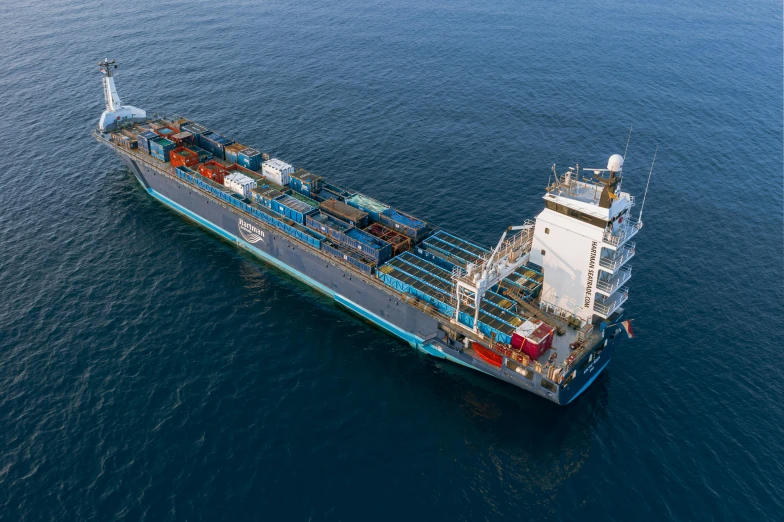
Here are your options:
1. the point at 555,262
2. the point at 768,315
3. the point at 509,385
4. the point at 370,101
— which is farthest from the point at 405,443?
the point at 370,101

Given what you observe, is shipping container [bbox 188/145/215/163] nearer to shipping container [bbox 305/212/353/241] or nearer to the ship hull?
the ship hull

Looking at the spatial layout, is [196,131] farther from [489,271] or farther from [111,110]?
[489,271]

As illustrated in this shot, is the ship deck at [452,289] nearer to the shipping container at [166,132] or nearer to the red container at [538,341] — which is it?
the red container at [538,341]

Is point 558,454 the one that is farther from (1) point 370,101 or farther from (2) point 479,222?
(1) point 370,101

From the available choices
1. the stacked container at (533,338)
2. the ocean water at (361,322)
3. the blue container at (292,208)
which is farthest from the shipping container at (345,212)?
the stacked container at (533,338)

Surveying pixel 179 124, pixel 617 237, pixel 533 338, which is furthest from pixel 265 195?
pixel 617 237
